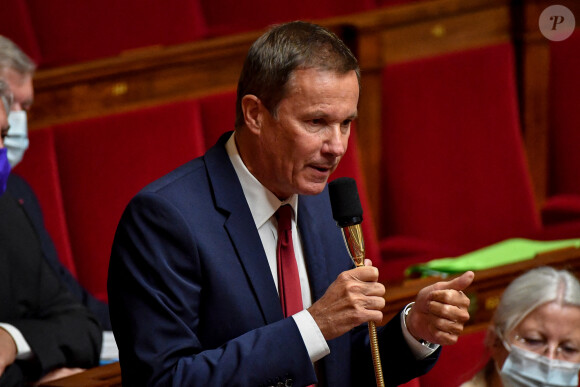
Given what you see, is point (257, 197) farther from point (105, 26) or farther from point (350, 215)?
point (105, 26)

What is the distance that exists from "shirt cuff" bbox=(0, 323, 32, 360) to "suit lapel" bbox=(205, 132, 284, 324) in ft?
0.84

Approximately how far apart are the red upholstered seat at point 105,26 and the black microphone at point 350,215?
2.11ft

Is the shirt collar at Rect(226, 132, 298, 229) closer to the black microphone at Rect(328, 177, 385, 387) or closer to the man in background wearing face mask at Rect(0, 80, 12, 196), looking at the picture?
the black microphone at Rect(328, 177, 385, 387)

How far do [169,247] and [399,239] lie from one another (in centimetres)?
59

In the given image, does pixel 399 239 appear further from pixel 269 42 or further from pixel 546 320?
pixel 269 42

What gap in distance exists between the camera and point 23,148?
85 cm

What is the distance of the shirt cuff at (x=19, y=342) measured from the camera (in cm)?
67

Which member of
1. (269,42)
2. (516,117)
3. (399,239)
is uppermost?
(269,42)

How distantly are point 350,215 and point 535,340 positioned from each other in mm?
271

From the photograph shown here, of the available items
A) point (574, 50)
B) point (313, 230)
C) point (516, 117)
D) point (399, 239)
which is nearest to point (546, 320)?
point (313, 230)

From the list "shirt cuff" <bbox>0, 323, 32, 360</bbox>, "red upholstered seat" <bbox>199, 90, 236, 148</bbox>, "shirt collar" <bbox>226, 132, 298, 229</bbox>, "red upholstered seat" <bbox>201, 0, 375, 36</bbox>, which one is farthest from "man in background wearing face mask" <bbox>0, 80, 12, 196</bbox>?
"red upholstered seat" <bbox>201, 0, 375, 36</bbox>

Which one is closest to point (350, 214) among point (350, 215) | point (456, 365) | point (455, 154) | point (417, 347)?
point (350, 215)

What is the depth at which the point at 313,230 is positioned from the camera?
1.71 feet

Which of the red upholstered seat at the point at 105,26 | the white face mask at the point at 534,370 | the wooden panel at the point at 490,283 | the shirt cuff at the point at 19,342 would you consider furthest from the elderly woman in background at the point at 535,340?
the red upholstered seat at the point at 105,26
